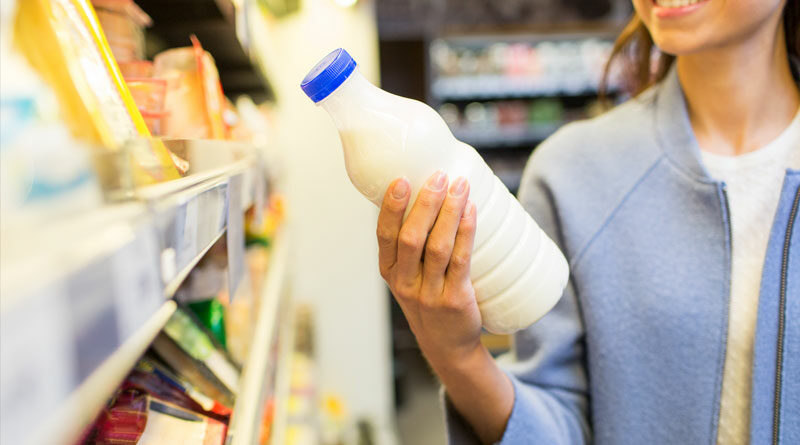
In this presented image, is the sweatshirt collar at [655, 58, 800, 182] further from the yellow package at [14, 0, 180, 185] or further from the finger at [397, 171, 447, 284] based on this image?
the yellow package at [14, 0, 180, 185]

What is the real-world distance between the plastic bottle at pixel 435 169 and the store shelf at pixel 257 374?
355 millimetres

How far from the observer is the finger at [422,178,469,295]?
64 cm

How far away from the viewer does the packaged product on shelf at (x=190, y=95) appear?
818 millimetres

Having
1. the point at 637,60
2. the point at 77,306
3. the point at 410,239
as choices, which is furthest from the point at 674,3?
the point at 77,306

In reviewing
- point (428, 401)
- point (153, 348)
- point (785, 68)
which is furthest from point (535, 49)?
point (153, 348)

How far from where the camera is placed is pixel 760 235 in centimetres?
98

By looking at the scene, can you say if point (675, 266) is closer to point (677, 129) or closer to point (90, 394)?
point (677, 129)

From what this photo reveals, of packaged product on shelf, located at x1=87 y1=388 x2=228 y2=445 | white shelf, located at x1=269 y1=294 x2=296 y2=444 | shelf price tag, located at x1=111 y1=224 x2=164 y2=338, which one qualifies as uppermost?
shelf price tag, located at x1=111 y1=224 x2=164 y2=338

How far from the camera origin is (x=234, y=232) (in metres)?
0.73

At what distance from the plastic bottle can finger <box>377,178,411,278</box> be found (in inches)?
1.1

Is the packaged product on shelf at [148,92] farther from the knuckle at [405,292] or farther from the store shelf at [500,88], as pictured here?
the store shelf at [500,88]

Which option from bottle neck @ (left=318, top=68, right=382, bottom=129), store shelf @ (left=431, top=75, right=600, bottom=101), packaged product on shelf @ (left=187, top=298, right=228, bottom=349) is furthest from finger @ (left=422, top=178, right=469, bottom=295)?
store shelf @ (left=431, top=75, right=600, bottom=101)

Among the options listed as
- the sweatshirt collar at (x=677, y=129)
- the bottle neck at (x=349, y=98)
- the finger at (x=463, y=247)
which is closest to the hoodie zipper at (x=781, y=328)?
the sweatshirt collar at (x=677, y=129)

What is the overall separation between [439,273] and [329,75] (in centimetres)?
25
